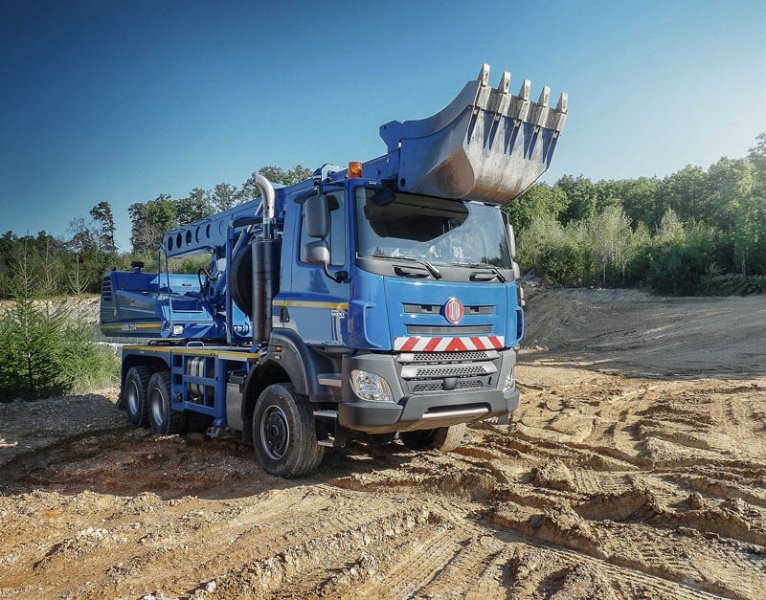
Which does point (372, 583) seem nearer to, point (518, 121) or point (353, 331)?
point (353, 331)

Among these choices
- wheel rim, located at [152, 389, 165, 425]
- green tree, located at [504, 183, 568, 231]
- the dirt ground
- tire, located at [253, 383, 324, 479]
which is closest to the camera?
the dirt ground

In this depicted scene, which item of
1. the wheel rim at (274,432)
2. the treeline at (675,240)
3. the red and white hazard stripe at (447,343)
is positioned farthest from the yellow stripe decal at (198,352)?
the treeline at (675,240)

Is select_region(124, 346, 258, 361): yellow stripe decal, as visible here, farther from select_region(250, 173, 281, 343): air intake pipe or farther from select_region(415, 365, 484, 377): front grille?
select_region(415, 365, 484, 377): front grille

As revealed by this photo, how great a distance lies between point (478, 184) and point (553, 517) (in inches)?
128

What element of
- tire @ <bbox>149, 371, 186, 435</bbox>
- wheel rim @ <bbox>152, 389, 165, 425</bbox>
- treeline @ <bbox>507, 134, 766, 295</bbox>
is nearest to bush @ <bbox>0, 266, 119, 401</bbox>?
tire @ <bbox>149, 371, 186, 435</bbox>

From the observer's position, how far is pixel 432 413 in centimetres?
563

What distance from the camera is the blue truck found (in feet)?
18.0

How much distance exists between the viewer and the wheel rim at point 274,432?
6199 millimetres

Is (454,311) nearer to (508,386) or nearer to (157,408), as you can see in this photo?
(508,386)

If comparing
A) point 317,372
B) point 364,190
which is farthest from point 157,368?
point 364,190

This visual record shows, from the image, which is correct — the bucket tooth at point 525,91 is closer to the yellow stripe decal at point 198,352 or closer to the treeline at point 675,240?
the yellow stripe decal at point 198,352

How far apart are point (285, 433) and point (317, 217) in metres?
2.29

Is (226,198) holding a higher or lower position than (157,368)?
higher

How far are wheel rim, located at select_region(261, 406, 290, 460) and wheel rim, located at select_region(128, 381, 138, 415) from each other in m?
4.47
